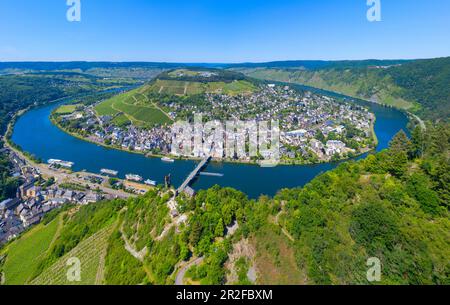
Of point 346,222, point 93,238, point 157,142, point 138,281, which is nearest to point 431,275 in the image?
point 346,222

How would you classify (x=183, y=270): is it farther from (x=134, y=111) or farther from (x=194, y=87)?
(x=194, y=87)

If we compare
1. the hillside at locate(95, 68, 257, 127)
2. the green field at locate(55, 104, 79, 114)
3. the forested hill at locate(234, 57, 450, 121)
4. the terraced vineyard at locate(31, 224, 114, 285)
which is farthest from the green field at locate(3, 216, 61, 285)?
the forested hill at locate(234, 57, 450, 121)

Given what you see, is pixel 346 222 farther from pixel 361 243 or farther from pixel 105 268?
pixel 105 268


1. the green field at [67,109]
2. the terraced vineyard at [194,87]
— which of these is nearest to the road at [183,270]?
the terraced vineyard at [194,87]

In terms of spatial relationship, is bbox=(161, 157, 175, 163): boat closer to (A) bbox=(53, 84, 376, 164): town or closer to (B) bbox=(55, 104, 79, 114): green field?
(A) bbox=(53, 84, 376, 164): town

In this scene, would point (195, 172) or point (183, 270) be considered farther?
point (195, 172)

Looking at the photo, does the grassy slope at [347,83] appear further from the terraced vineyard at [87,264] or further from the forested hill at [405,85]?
the terraced vineyard at [87,264]

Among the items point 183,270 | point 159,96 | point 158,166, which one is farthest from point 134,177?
point 159,96
